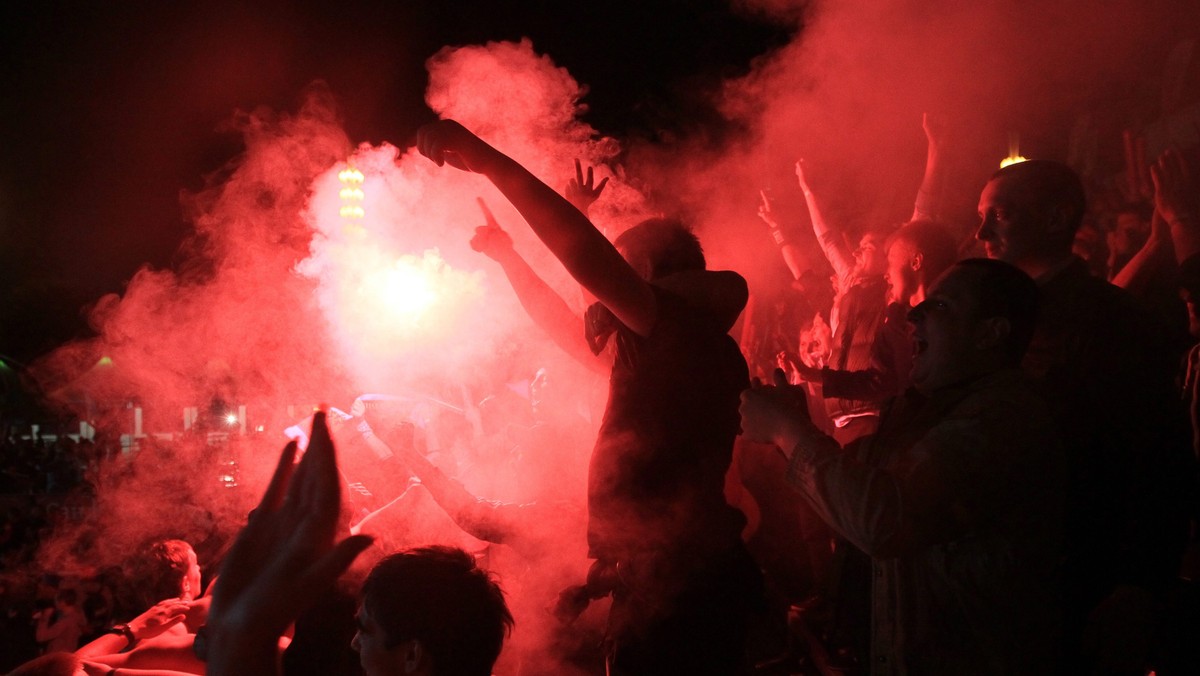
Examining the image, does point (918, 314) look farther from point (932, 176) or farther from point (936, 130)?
point (936, 130)

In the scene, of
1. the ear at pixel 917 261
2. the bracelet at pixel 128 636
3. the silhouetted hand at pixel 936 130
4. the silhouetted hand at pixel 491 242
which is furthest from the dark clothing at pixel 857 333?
the bracelet at pixel 128 636

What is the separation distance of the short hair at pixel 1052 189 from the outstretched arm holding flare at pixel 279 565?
219cm

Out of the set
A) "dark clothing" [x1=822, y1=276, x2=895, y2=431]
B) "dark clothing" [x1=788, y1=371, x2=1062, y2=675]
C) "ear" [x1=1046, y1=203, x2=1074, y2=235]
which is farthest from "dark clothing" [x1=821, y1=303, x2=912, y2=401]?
"dark clothing" [x1=788, y1=371, x2=1062, y2=675]

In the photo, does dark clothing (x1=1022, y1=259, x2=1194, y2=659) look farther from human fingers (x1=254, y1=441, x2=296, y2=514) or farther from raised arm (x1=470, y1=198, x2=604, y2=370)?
human fingers (x1=254, y1=441, x2=296, y2=514)

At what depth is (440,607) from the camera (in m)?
2.00

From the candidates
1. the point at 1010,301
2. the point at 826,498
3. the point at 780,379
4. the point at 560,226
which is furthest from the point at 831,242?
the point at 826,498

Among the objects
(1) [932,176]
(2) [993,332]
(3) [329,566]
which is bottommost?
(3) [329,566]

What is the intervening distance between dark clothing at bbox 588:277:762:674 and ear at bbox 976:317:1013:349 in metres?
0.63

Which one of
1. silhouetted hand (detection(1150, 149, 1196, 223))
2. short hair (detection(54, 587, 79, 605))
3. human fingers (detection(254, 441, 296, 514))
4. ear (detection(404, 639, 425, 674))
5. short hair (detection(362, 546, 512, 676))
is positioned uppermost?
silhouetted hand (detection(1150, 149, 1196, 223))

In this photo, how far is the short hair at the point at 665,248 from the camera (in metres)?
2.39

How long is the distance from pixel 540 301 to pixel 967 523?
148cm

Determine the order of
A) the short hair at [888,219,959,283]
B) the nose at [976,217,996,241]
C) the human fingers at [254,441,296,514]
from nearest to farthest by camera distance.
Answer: the human fingers at [254,441,296,514]
the nose at [976,217,996,241]
the short hair at [888,219,959,283]

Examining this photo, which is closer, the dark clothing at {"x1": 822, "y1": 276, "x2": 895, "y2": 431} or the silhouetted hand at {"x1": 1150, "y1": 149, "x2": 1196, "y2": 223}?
the silhouetted hand at {"x1": 1150, "y1": 149, "x2": 1196, "y2": 223}

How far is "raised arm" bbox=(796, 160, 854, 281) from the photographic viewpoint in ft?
15.4
